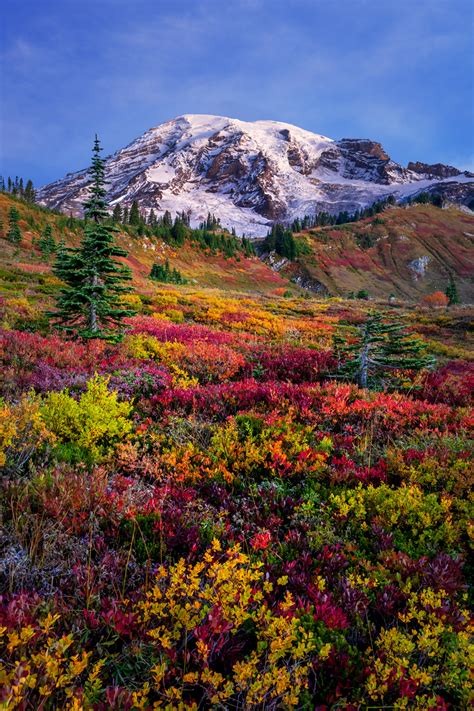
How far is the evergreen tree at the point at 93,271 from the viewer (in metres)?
10.5

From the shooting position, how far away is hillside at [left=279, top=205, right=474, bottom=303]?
119 metres

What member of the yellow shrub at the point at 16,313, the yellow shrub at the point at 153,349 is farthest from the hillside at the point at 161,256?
the yellow shrub at the point at 153,349

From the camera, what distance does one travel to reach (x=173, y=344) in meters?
10.9

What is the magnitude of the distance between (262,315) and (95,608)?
65.7 ft

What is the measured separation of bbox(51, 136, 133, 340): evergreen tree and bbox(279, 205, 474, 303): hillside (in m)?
104

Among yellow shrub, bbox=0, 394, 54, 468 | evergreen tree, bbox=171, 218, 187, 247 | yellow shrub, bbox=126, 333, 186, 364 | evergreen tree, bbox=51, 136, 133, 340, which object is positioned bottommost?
yellow shrub, bbox=0, 394, 54, 468

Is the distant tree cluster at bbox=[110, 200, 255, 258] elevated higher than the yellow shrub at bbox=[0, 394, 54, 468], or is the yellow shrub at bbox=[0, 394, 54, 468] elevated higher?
the distant tree cluster at bbox=[110, 200, 255, 258]

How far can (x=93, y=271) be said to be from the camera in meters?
10.4

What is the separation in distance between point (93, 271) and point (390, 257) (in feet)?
483

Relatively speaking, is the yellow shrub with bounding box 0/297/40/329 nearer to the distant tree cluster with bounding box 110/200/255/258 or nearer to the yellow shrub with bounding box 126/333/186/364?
the yellow shrub with bounding box 126/333/186/364

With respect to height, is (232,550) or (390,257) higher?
(390,257)

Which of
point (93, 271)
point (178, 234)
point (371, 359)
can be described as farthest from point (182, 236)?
point (371, 359)

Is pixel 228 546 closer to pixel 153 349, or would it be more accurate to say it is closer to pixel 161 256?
pixel 153 349

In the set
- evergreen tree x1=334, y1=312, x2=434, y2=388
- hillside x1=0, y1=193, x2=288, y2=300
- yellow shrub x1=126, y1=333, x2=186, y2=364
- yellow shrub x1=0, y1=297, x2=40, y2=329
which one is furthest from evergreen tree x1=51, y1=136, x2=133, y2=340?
hillside x1=0, y1=193, x2=288, y2=300
